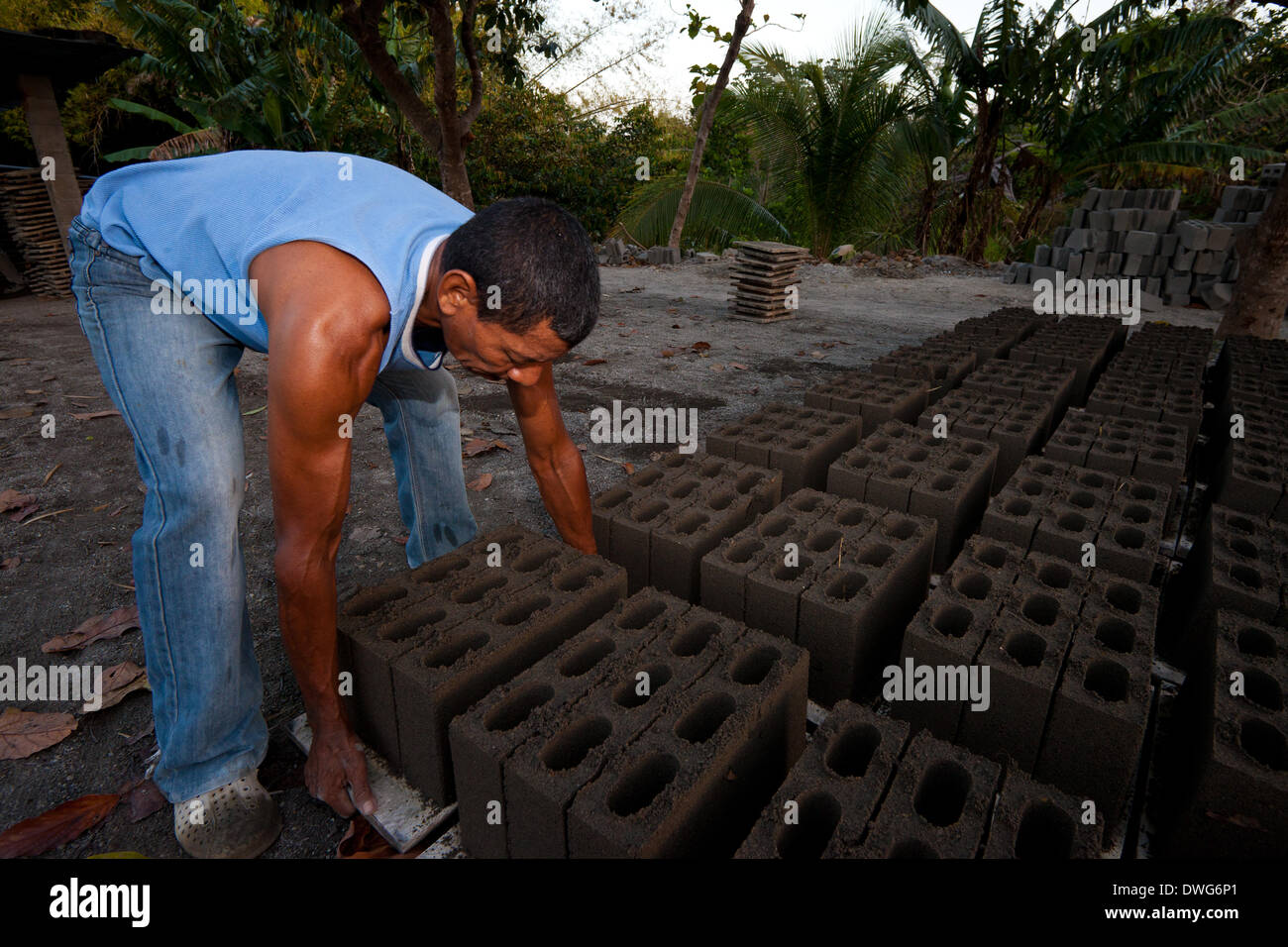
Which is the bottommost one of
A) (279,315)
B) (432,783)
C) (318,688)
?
(432,783)

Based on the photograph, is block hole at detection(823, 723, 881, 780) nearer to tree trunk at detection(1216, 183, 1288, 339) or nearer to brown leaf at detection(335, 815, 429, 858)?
brown leaf at detection(335, 815, 429, 858)

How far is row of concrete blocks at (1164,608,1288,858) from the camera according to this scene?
1374mm

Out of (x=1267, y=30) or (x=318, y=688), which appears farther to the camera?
(x=1267, y=30)

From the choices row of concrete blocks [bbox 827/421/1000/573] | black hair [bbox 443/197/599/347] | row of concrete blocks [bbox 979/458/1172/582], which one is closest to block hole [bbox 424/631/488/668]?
black hair [bbox 443/197/599/347]

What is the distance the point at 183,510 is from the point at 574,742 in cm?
108

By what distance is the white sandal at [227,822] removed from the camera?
173 centimetres

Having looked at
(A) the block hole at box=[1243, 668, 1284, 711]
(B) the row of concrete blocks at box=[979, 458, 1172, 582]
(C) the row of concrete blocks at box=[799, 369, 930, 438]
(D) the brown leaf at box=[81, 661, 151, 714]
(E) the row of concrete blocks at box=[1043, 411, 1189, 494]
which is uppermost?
(C) the row of concrete blocks at box=[799, 369, 930, 438]

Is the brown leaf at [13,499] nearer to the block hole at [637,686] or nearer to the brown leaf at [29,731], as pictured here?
the brown leaf at [29,731]

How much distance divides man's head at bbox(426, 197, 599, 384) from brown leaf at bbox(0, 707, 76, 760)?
1774 millimetres

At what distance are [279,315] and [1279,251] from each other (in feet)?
29.5

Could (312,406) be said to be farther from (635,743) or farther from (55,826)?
(55,826)
